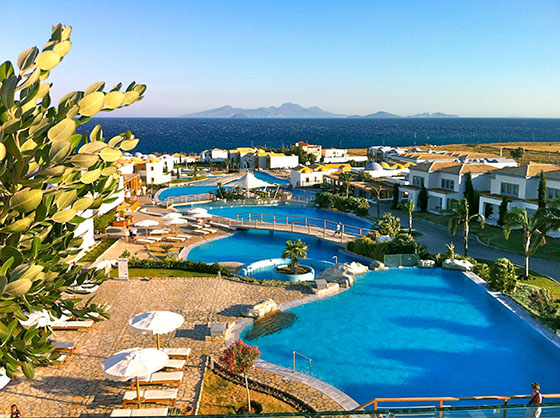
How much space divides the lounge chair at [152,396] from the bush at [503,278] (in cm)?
1535

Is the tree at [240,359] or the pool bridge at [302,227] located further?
the pool bridge at [302,227]

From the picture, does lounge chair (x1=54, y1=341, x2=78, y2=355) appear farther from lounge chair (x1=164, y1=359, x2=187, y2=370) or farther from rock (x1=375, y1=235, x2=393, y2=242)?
rock (x1=375, y1=235, x2=393, y2=242)

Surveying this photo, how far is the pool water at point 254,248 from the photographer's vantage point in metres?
28.7

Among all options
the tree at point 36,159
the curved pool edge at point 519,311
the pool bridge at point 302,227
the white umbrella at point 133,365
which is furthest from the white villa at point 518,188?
the tree at point 36,159

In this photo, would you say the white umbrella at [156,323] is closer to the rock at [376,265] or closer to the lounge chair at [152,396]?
the lounge chair at [152,396]

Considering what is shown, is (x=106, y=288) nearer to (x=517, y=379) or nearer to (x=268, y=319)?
(x=268, y=319)

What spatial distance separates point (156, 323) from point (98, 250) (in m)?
16.0

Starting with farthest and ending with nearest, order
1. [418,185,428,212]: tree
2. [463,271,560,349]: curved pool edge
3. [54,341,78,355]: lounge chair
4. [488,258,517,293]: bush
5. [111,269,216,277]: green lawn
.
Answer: [418,185,428,212]: tree → [111,269,216,277]: green lawn → [488,258,517,293]: bush → [463,271,560,349]: curved pool edge → [54,341,78,355]: lounge chair

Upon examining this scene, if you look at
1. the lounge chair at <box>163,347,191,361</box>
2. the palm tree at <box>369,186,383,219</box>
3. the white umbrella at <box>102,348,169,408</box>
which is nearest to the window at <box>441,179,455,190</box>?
the palm tree at <box>369,186,383,219</box>

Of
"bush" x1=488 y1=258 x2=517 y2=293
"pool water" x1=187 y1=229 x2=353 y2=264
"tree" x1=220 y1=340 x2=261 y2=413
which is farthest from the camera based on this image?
"pool water" x1=187 y1=229 x2=353 y2=264

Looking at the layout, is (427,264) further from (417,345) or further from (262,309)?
(262,309)

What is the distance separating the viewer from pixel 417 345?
16562 mm

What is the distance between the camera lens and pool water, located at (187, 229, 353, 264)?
2866 centimetres

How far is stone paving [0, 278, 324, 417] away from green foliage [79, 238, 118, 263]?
5.17 m
